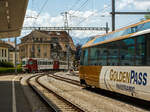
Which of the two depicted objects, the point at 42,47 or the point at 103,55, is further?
the point at 42,47

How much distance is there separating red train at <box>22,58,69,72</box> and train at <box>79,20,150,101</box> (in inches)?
1370

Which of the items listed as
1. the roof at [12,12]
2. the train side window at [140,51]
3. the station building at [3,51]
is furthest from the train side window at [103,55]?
the station building at [3,51]

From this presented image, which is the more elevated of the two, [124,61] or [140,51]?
[140,51]

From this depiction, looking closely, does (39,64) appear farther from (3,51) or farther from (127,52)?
(127,52)

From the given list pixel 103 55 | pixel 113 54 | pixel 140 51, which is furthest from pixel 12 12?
pixel 140 51

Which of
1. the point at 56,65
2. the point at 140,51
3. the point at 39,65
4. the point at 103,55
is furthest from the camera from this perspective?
the point at 56,65

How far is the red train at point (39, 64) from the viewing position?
48438 mm

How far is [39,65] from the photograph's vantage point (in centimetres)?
5159

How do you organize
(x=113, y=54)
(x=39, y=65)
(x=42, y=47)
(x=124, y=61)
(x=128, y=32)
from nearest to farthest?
(x=124, y=61) → (x=128, y=32) → (x=113, y=54) → (x=39, y=65) → (x=42, y=47)

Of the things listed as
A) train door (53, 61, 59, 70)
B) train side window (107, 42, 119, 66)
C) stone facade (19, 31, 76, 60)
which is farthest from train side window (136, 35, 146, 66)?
stone facade (19, 31, 76, 60)

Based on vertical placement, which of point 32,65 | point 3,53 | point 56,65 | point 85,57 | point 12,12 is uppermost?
point 12,12

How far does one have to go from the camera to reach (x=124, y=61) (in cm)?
1067

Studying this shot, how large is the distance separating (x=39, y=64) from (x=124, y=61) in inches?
1642

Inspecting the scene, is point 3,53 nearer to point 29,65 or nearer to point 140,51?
point 29,65
